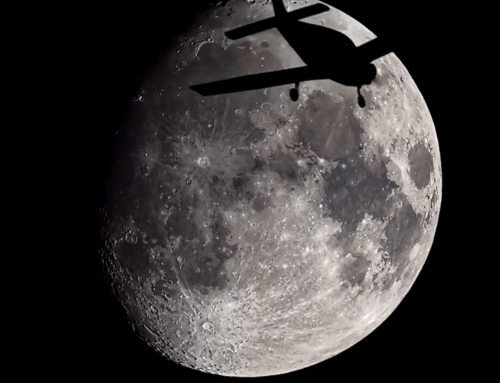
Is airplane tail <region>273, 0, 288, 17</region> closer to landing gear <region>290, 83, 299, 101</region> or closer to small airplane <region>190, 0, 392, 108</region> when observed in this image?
small airplane <region>190, 0, 392, 108</region>

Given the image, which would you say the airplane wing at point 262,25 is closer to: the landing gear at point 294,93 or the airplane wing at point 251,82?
the airplane wing at point 251,82


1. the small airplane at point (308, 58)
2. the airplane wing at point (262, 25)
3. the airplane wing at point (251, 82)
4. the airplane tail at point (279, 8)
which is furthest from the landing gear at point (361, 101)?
the airplane tail at point (279, 8)

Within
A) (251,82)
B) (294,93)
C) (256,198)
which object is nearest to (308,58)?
(294,93)

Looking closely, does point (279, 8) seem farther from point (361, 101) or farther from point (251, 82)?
point (361, 101)

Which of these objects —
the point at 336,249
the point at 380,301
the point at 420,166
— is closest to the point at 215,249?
the point at 336,249

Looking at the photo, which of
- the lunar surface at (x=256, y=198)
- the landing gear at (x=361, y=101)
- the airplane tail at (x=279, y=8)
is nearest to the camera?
the lunar surface at (x=256, y=198)

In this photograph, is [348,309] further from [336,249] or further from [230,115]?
[230,115]
